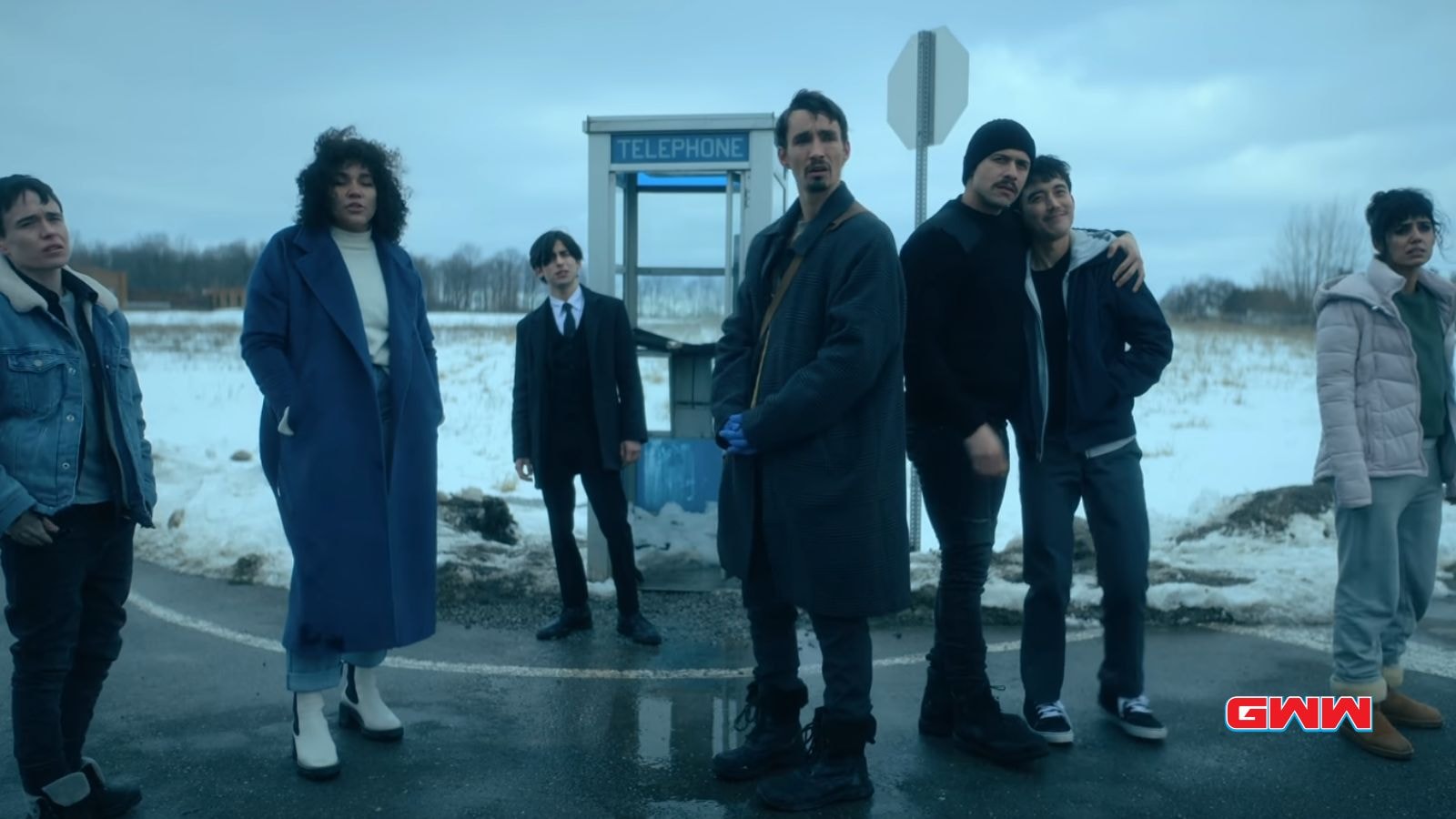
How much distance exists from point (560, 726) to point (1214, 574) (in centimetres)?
414

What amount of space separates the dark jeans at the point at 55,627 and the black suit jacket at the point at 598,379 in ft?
7.48

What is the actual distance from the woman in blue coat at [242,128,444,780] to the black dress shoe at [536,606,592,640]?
4.55 feet

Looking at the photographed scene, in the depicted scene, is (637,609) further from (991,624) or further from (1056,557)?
(1056,557)

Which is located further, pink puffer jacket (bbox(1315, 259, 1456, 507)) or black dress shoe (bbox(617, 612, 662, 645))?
black dress shoe (bbox(617, 612, 662, 645))

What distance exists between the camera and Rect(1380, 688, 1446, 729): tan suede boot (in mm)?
4133

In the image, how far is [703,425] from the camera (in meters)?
6.61

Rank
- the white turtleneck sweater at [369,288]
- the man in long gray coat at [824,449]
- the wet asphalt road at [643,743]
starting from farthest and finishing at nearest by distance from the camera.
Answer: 1. the white turtleneck sweater at [369,288]
2. the wet asphalt road at [643,743]
3. the man in long gray coat at [824,449]

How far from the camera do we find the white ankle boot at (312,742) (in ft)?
12.2

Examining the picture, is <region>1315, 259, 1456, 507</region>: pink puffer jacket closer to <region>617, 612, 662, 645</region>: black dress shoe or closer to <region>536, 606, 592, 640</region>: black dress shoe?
<region>617, 612, 662, 645</region>: black dress shoe

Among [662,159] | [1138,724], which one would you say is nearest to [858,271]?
[1138,724]

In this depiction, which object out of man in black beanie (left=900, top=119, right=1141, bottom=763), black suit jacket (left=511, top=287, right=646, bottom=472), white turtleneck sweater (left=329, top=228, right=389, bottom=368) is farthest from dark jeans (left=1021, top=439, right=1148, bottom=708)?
white turtleneck sweater (left=329, top=228, right=389, bottom=368)

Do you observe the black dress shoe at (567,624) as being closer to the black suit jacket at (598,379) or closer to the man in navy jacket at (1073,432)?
the black suit jacket at (598,379)

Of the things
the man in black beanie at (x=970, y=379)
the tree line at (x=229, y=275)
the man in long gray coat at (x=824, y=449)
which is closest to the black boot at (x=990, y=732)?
the man in black beanie at (x=970, y=379)

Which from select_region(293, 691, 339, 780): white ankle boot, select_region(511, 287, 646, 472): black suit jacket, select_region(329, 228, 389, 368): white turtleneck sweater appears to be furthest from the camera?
select_region(511, 287, 646, 472): black suit jacket
